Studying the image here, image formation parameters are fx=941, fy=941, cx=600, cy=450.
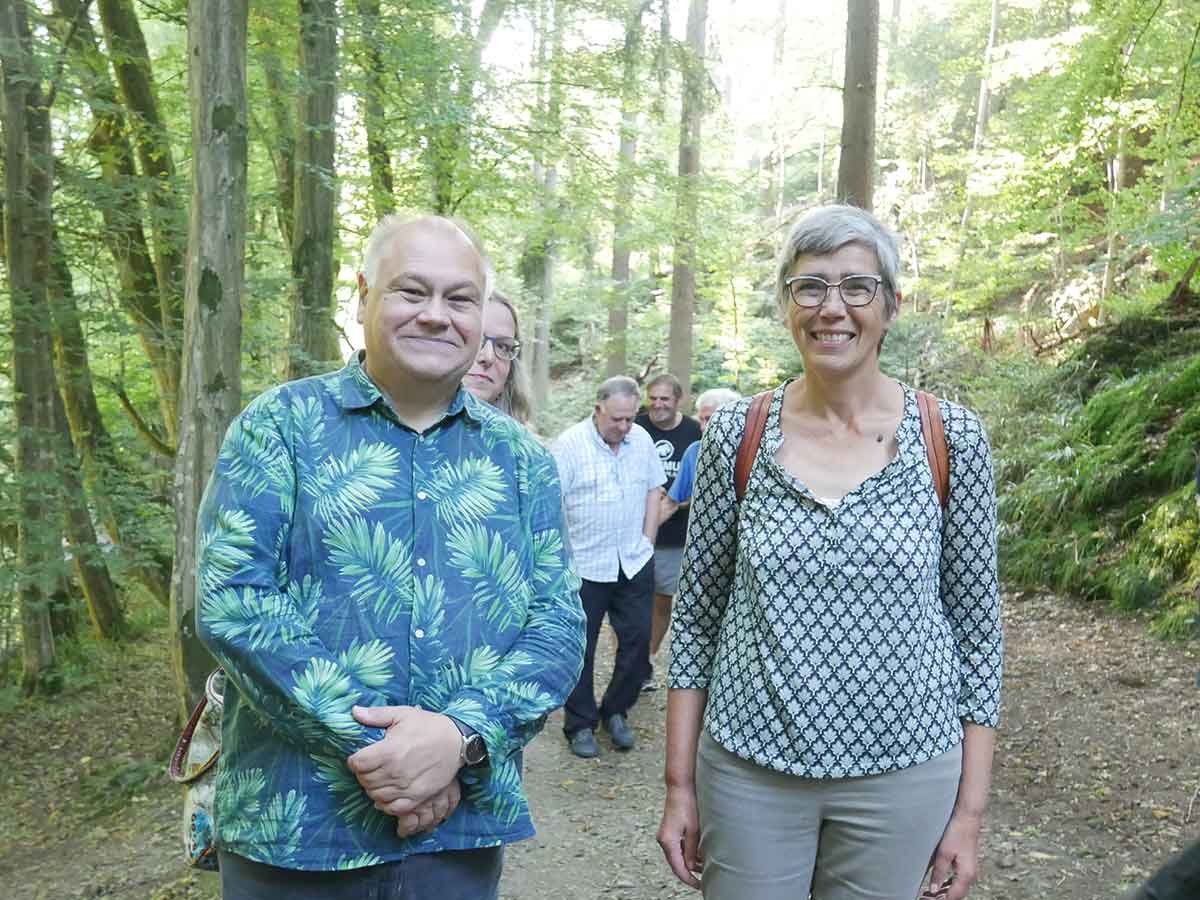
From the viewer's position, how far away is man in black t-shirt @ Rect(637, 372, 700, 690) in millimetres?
6672

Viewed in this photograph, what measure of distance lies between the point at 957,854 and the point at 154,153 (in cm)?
896

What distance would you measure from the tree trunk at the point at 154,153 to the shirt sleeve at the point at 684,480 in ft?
15.6

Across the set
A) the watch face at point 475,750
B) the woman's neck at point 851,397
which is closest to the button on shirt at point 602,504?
the woman's neck at point 851,397

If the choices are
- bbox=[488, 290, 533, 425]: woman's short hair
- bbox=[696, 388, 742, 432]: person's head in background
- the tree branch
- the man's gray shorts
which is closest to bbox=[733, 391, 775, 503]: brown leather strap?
bbox=[488, 290, 533, 425]: woman's short hair

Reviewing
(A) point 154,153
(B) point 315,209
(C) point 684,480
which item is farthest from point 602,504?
(A) point 154,153

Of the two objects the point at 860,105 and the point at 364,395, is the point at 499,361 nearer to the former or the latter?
the point at 364,395

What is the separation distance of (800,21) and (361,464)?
3556 centimetres

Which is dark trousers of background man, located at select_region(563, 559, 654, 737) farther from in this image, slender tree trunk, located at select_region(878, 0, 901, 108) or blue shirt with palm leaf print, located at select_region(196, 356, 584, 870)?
slender tree trunk, located at select_region(878, 0, 901, 108)

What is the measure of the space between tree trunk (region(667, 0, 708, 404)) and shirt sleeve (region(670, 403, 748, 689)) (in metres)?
9.11

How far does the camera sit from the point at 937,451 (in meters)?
1.96

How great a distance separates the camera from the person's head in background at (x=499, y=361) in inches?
143

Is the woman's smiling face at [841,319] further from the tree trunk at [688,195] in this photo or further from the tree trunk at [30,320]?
the tree trunk at [688,195]

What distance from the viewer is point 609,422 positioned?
5.61m

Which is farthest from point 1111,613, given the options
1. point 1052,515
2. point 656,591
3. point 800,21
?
point 800,21
